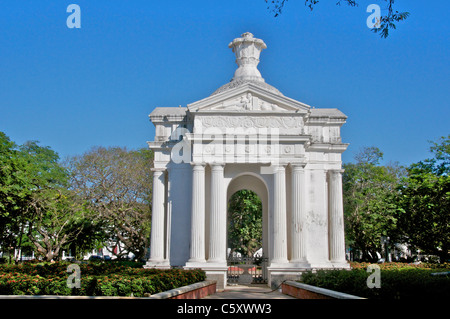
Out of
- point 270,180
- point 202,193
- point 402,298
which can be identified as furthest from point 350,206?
Result: point 402,298

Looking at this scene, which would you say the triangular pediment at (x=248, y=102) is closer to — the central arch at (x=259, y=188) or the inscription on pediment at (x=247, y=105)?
the inscription on pediment at (x=247, y=105)

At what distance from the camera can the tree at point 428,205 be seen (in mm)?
33406

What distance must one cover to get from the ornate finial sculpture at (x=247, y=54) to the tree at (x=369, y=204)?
15.9 meters

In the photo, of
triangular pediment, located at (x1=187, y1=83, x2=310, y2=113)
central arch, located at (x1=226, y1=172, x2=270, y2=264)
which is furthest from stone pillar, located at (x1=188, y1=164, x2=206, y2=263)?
central arch, located at (x1=226, y1=172, x2=270, y2=264)

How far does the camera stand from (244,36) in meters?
35.8

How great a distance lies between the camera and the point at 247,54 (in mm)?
35750

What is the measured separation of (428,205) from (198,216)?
705 inches

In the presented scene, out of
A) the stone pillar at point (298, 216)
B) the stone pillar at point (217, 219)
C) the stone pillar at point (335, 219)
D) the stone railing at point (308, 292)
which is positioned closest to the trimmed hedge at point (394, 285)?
the stone railing at point (308, 292)

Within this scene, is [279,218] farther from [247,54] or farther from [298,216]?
[247,54]

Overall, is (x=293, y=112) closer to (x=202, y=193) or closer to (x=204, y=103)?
(x=204, y=103)

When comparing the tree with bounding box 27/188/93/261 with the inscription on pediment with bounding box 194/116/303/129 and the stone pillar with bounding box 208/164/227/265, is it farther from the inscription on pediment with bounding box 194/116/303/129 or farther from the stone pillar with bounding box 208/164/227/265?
the inscription on pediment with bounding box 194/116/303/129

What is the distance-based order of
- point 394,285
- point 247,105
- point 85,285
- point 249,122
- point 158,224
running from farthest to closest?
point 158,224
point 247,105
point 249,122
point 85,285
point 394,285

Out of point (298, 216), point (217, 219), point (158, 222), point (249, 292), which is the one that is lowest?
point (249, 292)

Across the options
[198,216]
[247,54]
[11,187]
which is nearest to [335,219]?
[198,216]
